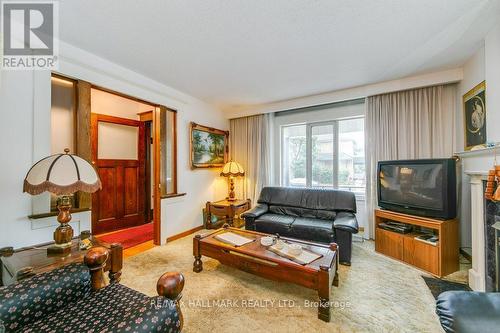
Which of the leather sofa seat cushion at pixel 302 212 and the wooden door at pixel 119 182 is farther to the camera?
the wooden door at pixel 119 182

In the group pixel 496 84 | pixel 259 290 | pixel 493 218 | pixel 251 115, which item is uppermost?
pixel 251 115

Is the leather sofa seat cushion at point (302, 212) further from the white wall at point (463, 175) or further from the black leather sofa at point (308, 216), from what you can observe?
the white wall at point (463, 175)

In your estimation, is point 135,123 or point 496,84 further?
point 135,123

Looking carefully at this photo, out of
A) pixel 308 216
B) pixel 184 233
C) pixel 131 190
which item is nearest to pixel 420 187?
pixel 308 216

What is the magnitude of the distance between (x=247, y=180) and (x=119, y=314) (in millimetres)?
3611

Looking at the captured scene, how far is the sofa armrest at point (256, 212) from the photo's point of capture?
126 inches

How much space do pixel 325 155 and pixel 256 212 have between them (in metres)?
1.81

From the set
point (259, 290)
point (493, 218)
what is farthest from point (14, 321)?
point (493, 218)

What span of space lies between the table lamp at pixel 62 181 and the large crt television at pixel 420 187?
3.42 m

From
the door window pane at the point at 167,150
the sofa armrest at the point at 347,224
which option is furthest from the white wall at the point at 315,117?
the door window pane at the point at 167,150

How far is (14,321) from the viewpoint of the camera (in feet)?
3.25

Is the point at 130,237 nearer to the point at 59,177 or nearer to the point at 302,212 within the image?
the point at 59,177

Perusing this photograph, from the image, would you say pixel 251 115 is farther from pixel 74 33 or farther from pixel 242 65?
pixel 74 33

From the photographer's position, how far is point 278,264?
1836 millimetres
